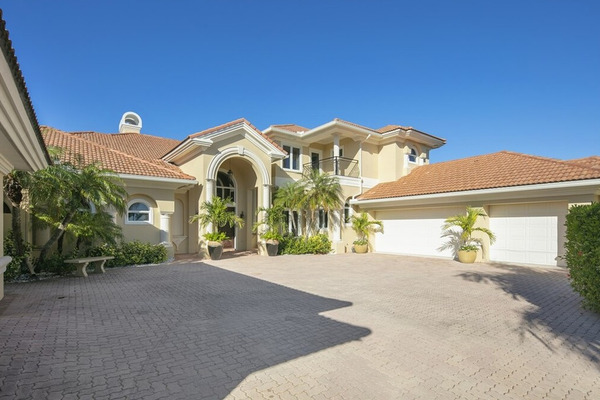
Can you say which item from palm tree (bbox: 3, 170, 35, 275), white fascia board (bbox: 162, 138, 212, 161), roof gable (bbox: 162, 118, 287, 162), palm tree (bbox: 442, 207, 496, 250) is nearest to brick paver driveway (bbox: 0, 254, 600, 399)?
palm tree (bbox: 3, 170, 35, 275)

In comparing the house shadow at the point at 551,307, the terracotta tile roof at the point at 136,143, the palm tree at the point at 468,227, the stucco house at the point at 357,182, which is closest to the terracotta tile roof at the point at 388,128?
the stucco house at the point at 357,182

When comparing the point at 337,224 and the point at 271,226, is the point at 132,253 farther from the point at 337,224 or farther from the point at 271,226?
the point at 337,224

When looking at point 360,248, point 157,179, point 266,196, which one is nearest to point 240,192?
point 266,196

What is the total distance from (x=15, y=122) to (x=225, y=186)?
582 inches

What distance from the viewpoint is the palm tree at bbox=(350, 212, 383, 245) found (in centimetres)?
1856

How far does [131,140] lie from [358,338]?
2189cm

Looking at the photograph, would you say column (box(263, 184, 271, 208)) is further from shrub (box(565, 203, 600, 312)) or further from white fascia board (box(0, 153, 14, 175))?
shrub (box(565, 203, 600, 312))

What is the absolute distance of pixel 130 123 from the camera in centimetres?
2530

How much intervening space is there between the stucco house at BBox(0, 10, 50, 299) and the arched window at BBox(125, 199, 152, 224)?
21.3 feet

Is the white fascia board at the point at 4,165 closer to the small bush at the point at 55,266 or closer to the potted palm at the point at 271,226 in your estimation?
the small bush at the point at 55,266

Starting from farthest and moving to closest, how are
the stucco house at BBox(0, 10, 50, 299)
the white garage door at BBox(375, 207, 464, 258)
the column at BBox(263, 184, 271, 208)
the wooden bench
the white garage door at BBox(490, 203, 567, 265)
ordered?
the column at BBox(263, 184, 271, 208), the white garage door at BBox(375, 207, 464, 258), the white garage door at BBox(490, 203, 567, 265), the wooden bench, the stucco house at BBox(0, 10, 50, 299)

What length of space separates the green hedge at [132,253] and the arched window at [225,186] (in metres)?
5.99

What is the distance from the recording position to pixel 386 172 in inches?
823

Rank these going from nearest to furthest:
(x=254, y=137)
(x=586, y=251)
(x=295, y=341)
Answer: (x=295, y=341) → (x=586, y=251) → (x=254, y=137)
